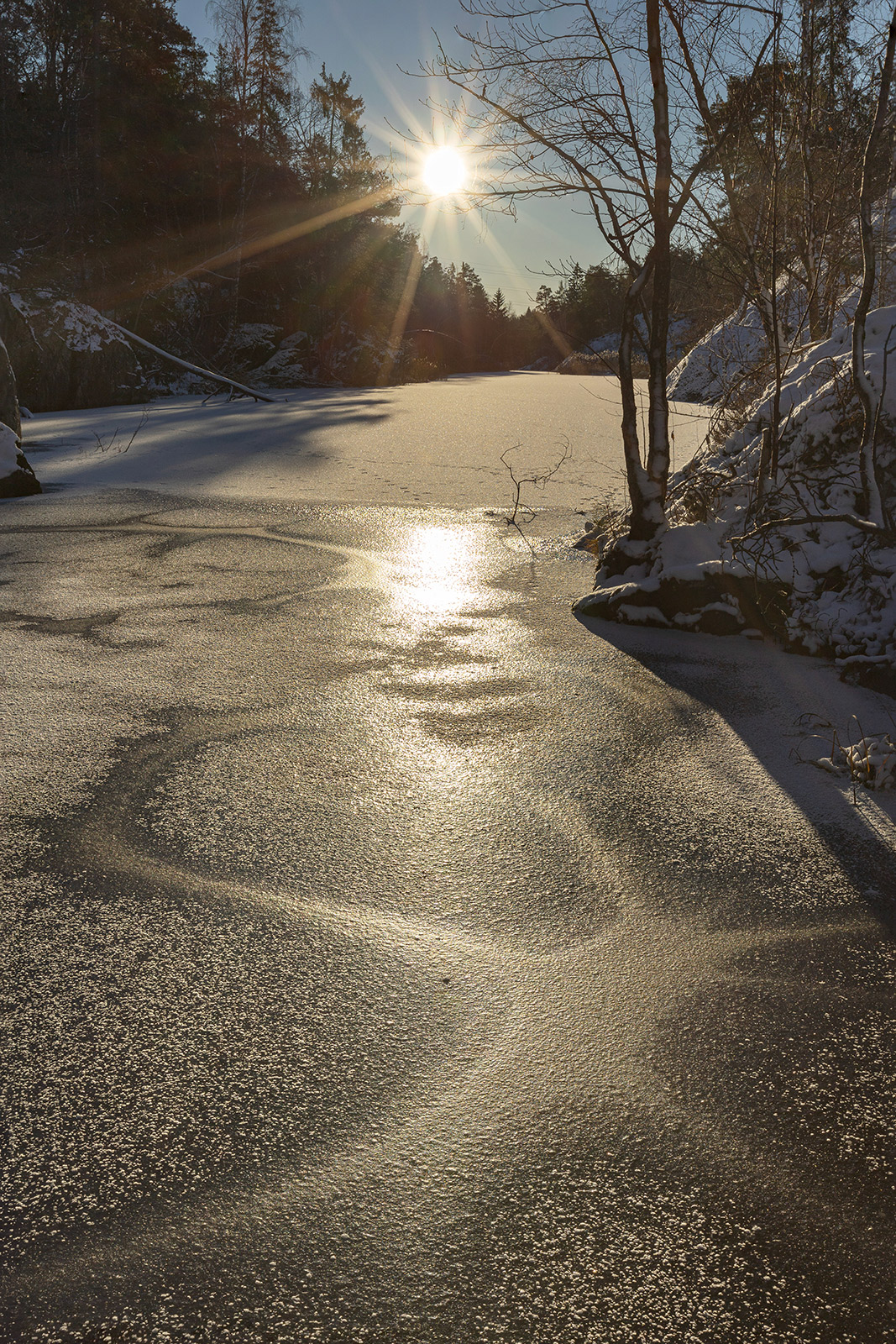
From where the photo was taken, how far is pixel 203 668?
276 centimetres

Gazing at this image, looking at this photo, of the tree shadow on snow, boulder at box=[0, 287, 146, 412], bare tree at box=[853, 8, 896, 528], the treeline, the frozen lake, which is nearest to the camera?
the tree shadow on snow

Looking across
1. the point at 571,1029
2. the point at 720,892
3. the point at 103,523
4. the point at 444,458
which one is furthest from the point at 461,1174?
the point at 444,458

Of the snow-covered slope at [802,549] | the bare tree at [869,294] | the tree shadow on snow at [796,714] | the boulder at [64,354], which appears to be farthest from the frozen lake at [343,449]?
the bare tree at [869,294]

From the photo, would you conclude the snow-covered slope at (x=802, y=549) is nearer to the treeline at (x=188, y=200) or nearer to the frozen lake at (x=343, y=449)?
the frozen lake at (x=343, y=449)

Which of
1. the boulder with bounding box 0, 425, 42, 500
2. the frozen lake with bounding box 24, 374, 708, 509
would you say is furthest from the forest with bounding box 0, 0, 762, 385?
the boulder with bounding box 0, 425, 42, 500

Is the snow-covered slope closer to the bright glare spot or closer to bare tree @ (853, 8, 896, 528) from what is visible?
bare tree @ (853, 8, 896, 528)

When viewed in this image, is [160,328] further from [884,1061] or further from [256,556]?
[884,1061]

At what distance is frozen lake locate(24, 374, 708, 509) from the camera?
19.3ft

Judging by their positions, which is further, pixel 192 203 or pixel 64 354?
pixel 192 203

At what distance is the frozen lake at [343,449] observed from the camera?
19.3ft

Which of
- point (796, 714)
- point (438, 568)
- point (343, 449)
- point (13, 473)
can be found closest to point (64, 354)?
point (343, 449)

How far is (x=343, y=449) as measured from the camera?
7633 millimetres

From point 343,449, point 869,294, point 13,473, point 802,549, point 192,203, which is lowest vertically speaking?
point 802,549

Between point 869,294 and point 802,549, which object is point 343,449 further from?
point 869,294
